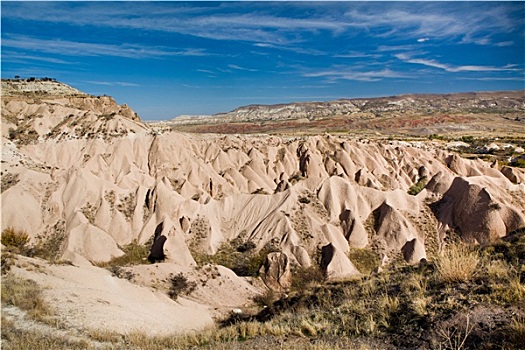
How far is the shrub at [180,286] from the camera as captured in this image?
16.6m

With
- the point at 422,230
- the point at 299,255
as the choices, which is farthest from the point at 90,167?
the point at 422,230

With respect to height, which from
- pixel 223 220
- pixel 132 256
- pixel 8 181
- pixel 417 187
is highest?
pixel 8 181

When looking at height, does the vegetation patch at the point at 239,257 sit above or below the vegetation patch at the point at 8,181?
below

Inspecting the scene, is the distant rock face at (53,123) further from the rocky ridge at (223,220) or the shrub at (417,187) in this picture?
the shrub at (417,187)

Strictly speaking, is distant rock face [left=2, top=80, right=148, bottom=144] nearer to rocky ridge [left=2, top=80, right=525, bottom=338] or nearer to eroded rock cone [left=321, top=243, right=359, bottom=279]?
rocky ridge [left=2, top=80, right=525, bottom=338]

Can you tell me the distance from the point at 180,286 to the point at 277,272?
18.3ft

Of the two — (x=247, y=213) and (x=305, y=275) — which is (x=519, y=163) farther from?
(x=305, y=275)

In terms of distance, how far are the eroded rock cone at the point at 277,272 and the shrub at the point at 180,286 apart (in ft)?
14.3

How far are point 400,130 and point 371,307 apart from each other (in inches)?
5118

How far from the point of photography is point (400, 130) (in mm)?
125938

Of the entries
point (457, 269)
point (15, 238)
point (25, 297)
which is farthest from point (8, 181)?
point (457, 269)

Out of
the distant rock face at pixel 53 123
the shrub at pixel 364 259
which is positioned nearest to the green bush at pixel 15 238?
the distant rock face at pixel 53 123

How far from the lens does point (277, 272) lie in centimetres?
1973

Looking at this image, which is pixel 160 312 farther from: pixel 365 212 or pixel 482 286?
pixel 365 212
